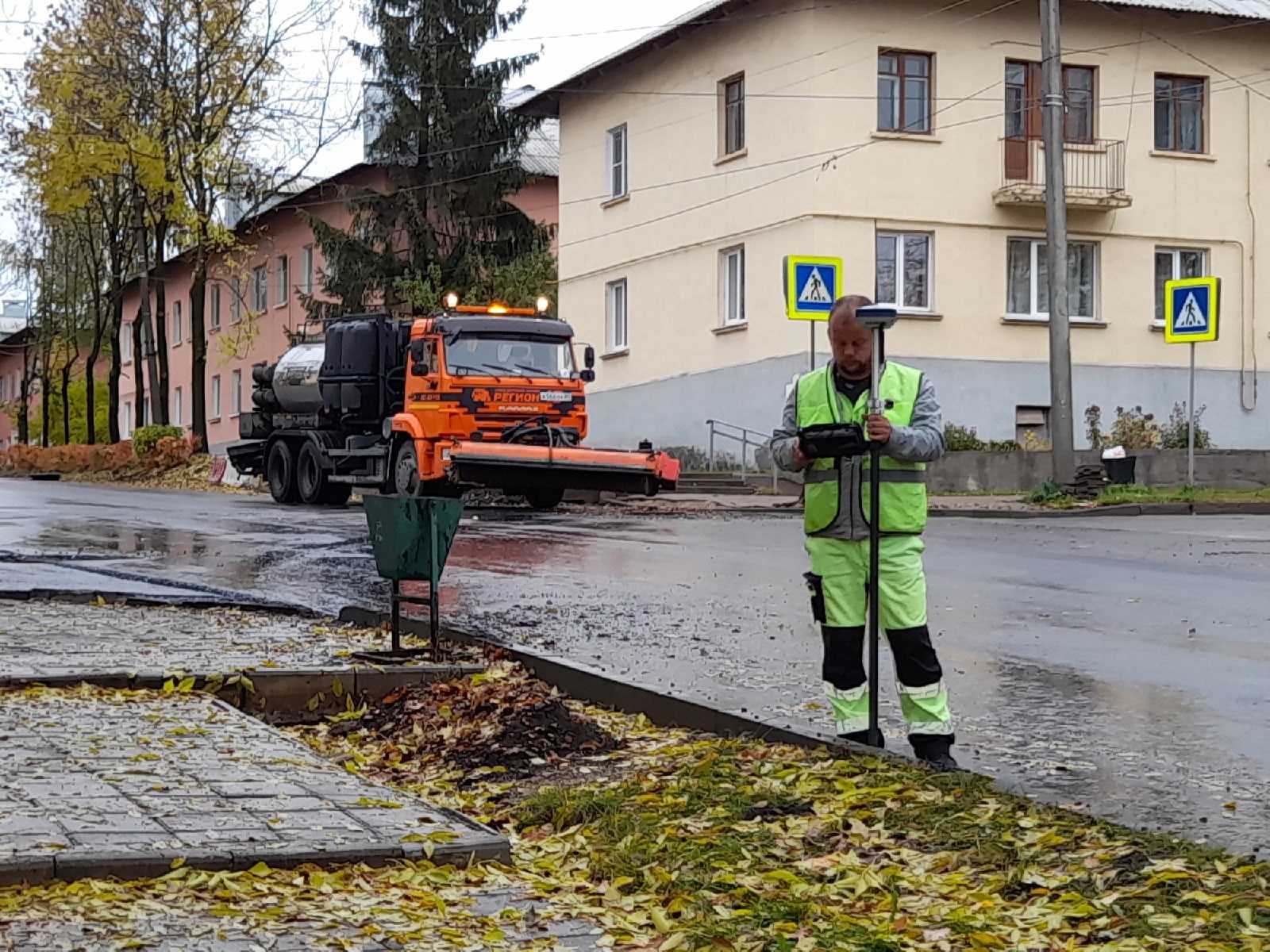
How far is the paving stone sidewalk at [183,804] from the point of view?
5051 mm

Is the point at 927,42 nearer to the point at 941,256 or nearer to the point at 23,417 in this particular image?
the point at 941,256

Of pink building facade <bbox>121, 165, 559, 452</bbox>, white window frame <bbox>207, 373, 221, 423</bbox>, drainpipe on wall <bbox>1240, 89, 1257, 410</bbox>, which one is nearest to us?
drainpipe on wall <bbox>1240, 89, 1257, 410</bbox>

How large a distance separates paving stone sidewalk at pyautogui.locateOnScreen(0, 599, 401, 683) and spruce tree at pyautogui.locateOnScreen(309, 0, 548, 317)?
3018 cm

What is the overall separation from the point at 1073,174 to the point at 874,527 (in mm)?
26034

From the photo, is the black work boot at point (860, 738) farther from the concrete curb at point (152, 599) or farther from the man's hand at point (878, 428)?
the concrete curb at point (152, 599)

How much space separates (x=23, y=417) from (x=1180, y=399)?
171 ft

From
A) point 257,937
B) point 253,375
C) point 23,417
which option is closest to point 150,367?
point 253,375

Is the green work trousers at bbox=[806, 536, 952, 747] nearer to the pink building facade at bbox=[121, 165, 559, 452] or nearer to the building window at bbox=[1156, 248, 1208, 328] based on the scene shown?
the building window at bbox=[1156, 248, 1208, 328]

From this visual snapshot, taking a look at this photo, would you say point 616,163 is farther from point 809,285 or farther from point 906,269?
point 809,285

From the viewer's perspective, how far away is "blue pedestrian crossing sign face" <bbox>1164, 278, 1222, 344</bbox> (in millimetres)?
22562

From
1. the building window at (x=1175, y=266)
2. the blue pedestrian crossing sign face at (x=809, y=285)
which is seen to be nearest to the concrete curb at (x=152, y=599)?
the blue pedestrian crossing sign face at (x=809, y=285)

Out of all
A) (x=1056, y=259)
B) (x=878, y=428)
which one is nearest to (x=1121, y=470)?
(x=1056, y=259)

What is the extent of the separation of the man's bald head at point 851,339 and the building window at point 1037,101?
83.2 ft

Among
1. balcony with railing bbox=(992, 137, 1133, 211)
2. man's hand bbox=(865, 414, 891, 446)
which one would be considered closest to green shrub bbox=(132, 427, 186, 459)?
balcony with railing bbox=(992, 137, 1133, 211)
